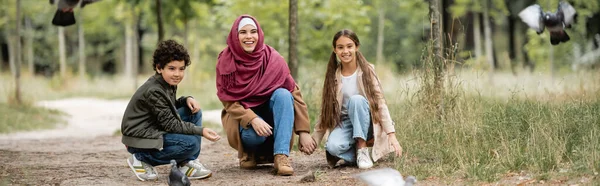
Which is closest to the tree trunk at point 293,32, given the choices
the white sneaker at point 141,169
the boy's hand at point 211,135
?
the white sneaker at point 141,169

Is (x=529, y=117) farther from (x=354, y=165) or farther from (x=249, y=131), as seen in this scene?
(x=249, y=131)

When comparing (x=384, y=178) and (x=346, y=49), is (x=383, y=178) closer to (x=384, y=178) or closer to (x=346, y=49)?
(x=384, y=178)

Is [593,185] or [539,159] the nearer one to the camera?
[593,185]

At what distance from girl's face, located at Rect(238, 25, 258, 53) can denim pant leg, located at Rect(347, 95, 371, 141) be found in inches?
32.9

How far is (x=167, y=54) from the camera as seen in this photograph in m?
5.18

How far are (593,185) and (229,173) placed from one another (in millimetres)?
2664

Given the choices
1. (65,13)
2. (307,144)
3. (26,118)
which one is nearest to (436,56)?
(307,144)

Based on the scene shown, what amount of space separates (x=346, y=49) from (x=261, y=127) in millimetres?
885

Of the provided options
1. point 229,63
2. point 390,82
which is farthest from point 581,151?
point 390,82

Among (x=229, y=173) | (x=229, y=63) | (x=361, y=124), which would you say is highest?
(x=229, y=63)

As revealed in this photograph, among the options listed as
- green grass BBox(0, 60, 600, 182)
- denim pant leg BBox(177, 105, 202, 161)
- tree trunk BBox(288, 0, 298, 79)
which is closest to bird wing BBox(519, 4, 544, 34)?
green grass BBox(0, 60, 600, 182)

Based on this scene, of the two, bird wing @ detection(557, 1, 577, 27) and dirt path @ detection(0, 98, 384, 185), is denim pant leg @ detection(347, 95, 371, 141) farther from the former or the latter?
bird wing @ detection(557, 1, 577, 27)

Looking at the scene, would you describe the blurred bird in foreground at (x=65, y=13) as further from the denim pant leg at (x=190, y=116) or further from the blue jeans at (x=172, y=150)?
the blue jeans at (x=172, y=150)

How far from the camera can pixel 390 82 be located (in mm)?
15852
